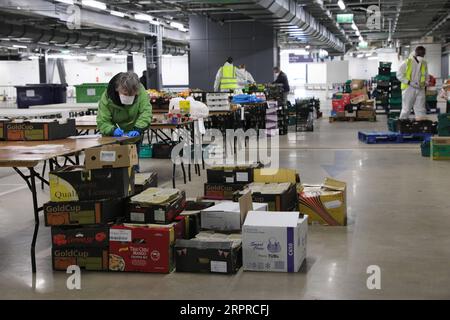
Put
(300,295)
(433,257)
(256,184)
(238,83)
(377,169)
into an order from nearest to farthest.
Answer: (300,295), (433,257), (256,184), (377,169), (238,83)

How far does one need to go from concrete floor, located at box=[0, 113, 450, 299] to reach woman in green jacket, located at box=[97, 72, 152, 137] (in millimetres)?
1176

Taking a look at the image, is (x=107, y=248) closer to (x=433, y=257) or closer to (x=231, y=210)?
(x=231, y=210)

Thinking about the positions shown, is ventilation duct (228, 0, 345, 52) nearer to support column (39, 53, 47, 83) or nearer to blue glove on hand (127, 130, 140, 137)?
blue glove on hand (127, 130, 140, 137)

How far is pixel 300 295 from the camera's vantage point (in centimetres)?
354

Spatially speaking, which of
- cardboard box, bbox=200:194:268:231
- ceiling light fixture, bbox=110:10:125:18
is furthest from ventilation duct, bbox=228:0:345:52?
cardboard box, bbox=200:194:268:231

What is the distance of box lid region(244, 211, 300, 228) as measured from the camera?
4004 mm

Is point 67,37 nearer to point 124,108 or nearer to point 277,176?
point 124,108

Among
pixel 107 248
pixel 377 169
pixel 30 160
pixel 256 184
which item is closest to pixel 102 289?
pixel 107 248

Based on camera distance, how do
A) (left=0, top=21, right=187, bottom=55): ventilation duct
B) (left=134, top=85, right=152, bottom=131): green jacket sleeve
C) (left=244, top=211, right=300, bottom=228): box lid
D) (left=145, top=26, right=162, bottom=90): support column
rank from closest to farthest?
(left=244, top=211, right=300, bottom=228): box lid → (left=134, top=85, right=152, bottom=131): green jacket sleeve → (left=0, top=21, right=187, bottom=55): ventilation duct → (left=145, top=26, right=162, bottom=90): support column

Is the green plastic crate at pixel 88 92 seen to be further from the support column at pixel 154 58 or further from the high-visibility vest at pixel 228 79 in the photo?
the support column at pixel 154 58

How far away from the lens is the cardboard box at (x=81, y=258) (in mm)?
4055

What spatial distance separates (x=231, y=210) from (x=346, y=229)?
45.7 inches

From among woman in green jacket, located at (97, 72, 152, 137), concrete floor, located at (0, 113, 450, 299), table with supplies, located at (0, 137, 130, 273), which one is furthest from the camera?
woman in green jacket, located at (97, 72, 152, 137)

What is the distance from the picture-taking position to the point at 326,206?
5152 mm
